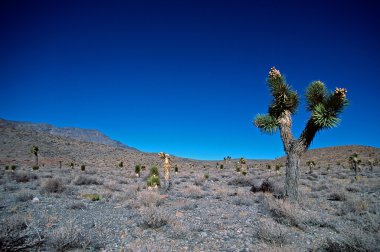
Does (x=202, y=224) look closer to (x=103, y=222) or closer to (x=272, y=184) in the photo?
(x=103, y=222)

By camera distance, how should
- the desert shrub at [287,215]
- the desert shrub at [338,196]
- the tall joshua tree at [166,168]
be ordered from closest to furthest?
the desert shrub at [287,215] → the desert shrub at [338,196] → the tall joshua tree at [166,168]

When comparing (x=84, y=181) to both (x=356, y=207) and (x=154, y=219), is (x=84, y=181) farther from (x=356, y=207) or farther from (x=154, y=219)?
(x=356, y=207)

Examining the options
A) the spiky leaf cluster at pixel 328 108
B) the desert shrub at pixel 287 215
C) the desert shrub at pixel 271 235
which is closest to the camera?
the desert shrub at pixel 271 235

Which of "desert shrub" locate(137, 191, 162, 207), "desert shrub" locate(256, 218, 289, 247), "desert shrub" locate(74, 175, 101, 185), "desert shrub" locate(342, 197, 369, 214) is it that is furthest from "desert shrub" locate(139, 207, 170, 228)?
"desert shrub" locate(74, 175, 101, 185)

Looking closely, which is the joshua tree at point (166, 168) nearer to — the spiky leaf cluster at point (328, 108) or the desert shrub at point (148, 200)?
the desert shrub at point (148, 200)

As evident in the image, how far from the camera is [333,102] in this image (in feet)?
35.2

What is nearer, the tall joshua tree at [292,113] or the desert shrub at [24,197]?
the tall joshua tree at [292,113]

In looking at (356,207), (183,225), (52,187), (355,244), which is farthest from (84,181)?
(355,244)

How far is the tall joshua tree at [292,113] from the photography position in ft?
35.1

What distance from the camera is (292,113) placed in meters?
12.3

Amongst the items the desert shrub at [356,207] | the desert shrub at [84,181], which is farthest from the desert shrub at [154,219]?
the desert shrub at [84,181]

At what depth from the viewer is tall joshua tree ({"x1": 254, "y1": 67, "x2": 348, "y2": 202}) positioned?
421 inches

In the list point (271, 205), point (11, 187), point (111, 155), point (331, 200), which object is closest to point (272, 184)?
point (331, 200)

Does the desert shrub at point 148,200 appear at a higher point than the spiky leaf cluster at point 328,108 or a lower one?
lower
